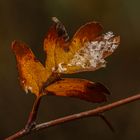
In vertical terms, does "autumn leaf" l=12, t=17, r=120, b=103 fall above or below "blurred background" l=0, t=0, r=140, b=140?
above

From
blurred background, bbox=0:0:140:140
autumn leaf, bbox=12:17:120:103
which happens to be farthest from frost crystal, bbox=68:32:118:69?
blurred background, bbox=0:0:140:140

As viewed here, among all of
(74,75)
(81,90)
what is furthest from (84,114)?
(74,75)

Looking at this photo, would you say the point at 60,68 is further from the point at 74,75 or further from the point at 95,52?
the point at 74,75

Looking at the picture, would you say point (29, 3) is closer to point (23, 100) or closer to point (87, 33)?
point (23, 100)

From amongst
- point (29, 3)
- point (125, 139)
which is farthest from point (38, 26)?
point (125, 139)

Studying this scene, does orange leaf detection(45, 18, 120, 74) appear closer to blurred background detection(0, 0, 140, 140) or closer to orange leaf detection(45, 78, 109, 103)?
orange leaf detection(45, 78, 109, 103)

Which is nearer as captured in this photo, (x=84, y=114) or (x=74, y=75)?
(x=84, y=114)

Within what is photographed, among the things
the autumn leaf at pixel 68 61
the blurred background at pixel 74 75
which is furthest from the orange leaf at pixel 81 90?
the blurred background at pixel 74 75
